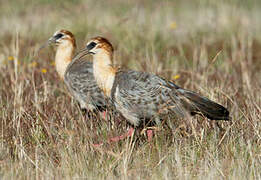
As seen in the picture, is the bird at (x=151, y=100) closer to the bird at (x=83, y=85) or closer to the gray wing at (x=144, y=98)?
the gray wing at (x=144, y=98)

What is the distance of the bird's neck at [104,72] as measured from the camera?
5402mm

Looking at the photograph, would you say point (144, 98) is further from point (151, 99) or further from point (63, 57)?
point (63, 57)

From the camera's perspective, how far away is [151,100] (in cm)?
514

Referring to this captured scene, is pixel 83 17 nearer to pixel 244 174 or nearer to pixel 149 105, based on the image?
pixel 149 105

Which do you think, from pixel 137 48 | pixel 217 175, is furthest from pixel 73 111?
pixel 137 48

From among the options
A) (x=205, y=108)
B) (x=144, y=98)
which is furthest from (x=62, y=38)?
(x=205, y=108)

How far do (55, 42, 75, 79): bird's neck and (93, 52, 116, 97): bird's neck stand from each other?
1.25 metres

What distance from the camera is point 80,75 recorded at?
629 cm

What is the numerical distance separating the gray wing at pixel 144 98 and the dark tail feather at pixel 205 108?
0.35ft

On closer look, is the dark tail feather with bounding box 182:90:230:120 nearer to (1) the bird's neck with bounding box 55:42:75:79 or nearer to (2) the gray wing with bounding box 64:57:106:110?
(2) the gray wing with bounding box 64:57:106:110

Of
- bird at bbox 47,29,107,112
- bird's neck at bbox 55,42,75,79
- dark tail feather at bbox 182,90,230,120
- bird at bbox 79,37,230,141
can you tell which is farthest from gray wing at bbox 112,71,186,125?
bird's neck at bbox 55,42,75,79

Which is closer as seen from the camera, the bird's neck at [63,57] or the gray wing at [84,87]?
the gray wing at [84,87]

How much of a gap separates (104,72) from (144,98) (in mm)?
581

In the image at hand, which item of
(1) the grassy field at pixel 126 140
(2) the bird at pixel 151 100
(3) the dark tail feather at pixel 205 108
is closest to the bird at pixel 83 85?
(1) the grassy field at pixel 126 140
